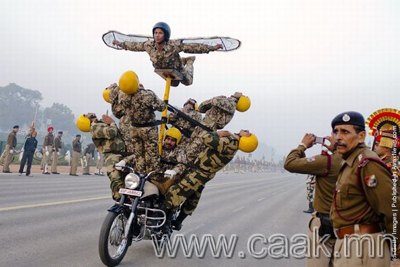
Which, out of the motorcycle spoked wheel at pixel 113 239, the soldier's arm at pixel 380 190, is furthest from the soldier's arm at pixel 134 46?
the soldier's arm at pixel 380 190

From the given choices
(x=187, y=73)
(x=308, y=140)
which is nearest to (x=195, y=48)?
(x=187, y=73)

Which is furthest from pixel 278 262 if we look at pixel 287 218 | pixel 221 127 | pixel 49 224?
pixel 287 218

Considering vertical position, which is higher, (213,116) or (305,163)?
(213,116)

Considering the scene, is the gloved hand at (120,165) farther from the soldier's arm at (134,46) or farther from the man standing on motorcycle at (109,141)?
the soldier's arm at (134,46)

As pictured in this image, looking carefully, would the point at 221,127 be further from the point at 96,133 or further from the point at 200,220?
the point at 200,220

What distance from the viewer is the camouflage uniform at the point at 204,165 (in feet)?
16.2

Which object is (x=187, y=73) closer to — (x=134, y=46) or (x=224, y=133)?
(x=134, y=46)

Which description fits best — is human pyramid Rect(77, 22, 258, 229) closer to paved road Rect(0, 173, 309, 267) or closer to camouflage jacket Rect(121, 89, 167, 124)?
camouflage jacket Rect(121, 89, 167, 124)

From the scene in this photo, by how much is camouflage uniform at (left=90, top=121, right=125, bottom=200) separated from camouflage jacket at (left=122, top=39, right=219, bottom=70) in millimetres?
1276

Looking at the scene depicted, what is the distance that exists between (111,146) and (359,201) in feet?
11.6

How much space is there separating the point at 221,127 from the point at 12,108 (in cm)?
12563

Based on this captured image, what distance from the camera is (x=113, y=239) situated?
4586 millimetres

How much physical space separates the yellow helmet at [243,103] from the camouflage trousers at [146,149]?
1.44 meters

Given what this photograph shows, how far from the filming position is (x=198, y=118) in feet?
20.9
